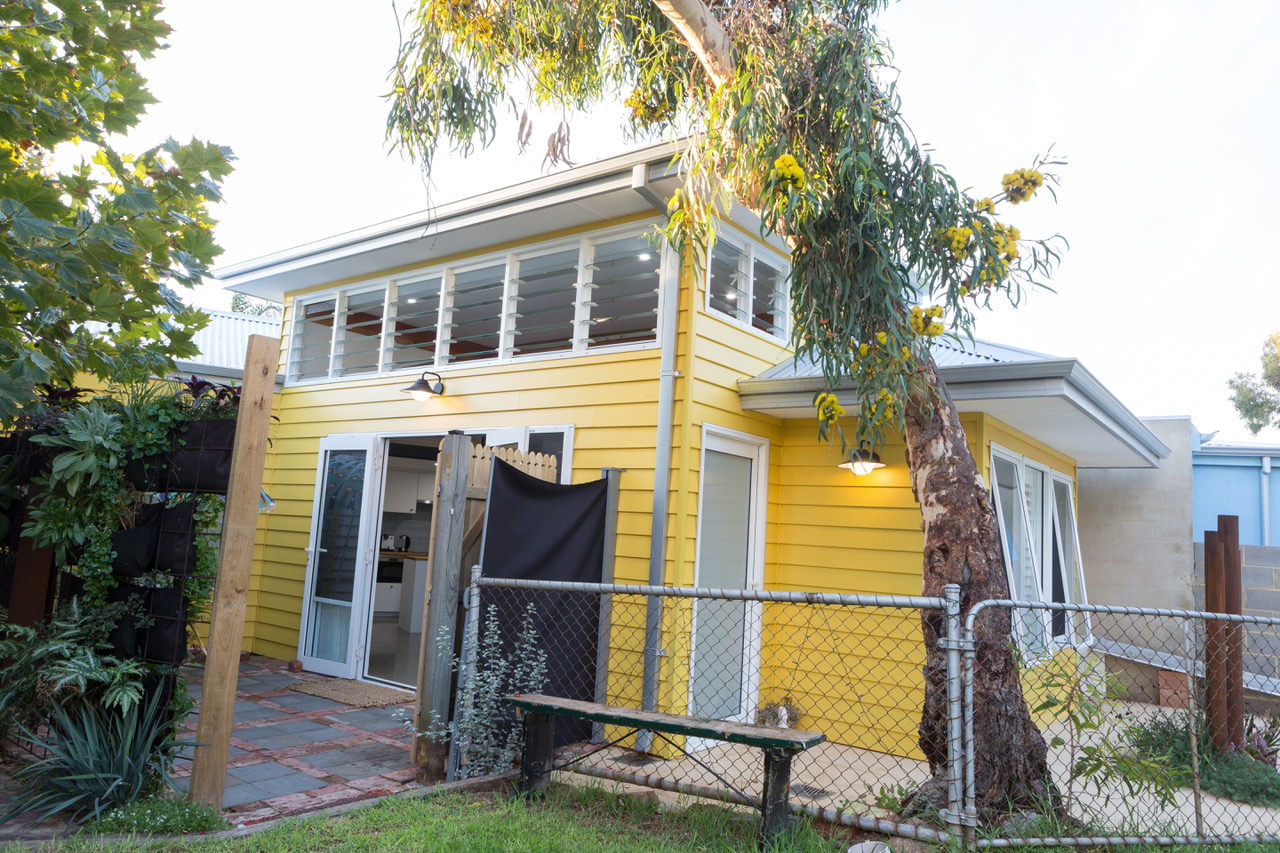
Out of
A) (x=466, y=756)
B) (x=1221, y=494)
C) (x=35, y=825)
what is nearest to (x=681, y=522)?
(x=466, y=756)

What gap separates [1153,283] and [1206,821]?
3181 centimetres

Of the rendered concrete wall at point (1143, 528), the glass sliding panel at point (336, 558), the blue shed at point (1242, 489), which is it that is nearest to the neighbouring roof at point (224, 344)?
the glass sliding panel at point (336, 558)

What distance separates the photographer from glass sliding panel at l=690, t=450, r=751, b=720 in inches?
209

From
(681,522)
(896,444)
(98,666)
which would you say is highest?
(896,444)

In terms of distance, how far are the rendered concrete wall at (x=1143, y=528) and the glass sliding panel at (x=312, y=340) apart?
8.34 meters

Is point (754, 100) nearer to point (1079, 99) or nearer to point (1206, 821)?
point (1206, 821)

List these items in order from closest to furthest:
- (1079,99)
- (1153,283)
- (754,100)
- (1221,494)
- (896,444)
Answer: (754,100) < (896,444) < (1221,494) < (1079,99) < (1153,283)

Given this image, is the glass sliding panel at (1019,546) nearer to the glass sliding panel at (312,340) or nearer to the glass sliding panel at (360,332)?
the glass sliding panel at (360,332)

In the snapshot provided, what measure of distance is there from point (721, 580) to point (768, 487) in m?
0.81

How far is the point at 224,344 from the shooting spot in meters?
10.9

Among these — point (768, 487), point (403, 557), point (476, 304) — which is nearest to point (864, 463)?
point (768, 487)

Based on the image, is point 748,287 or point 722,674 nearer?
point 722,674

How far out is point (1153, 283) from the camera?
29.9 meters

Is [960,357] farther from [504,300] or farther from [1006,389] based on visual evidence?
[504,300]
